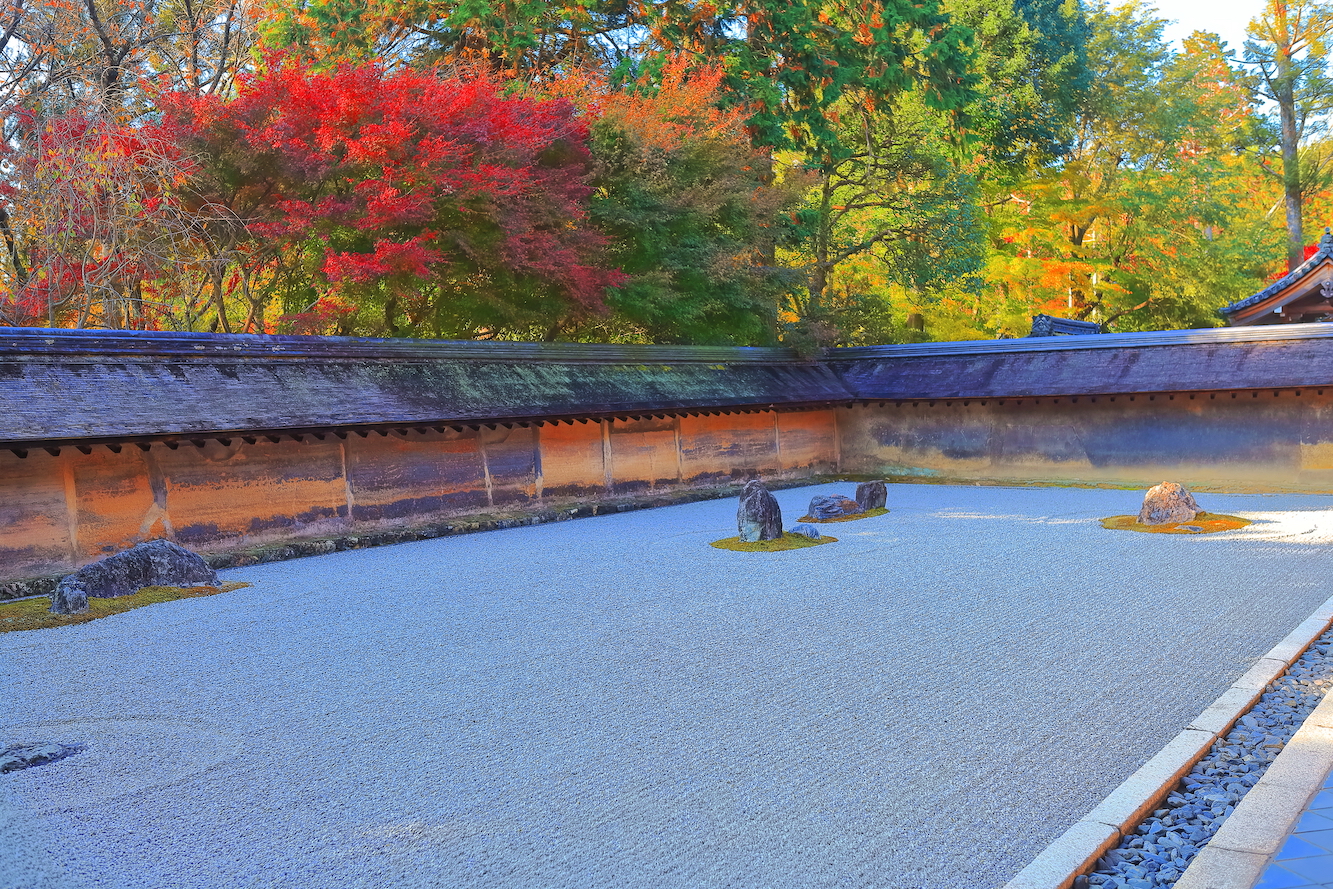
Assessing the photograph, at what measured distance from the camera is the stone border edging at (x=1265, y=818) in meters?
3.69

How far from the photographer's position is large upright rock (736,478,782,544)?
12.5m

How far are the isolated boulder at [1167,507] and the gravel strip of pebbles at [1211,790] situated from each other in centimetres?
677

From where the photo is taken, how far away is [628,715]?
599 cm

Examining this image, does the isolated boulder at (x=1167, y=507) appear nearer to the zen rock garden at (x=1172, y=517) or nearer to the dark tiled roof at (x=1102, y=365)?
the zen rock garden at (x=1172, y=517)

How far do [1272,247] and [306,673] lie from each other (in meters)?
32.1

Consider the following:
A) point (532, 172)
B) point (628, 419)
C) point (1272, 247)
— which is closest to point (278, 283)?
point (532, 172)

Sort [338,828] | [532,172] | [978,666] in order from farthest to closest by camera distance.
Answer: [532,172] < [978,666] < [338,828]

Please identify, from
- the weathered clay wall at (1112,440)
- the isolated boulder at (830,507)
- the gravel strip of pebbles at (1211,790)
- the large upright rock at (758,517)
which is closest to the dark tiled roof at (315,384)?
the weathered clay wall at (1112,440)

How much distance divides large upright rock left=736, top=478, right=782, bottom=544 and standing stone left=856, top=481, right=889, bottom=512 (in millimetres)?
3214

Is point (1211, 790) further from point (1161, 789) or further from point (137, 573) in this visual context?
point (137, 573)

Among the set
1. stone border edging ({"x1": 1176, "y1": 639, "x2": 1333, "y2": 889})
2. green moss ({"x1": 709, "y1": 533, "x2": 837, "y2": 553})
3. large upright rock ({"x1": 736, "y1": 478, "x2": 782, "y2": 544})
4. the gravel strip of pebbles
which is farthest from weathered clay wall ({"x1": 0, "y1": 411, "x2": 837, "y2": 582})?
stone border edging ({"x1": 1176, "y1": 639, "x2": 1333, "y2": 889})

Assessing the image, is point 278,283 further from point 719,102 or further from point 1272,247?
point 1272,247

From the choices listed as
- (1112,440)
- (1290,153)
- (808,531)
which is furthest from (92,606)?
(1290,153)

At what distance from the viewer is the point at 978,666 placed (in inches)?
270
